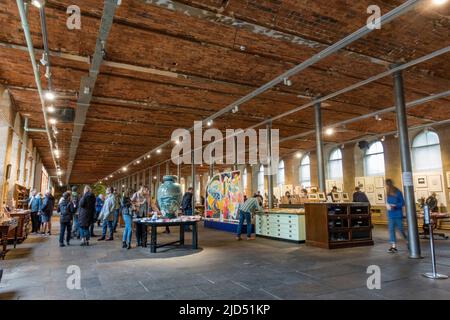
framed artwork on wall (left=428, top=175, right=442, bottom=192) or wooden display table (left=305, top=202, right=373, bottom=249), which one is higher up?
framed artwork on wall (left=428, top=175, right=442, bottom=192)

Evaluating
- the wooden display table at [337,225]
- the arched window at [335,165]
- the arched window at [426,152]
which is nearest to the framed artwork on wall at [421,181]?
the arched window at [426,152]

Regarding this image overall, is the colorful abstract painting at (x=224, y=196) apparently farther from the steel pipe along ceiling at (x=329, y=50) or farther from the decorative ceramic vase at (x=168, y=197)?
the decorative ceramic vase at (x=168, y=197)

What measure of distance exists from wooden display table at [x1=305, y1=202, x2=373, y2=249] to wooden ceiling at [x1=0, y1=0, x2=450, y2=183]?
136 inches

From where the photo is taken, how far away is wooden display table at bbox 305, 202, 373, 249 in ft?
24.1

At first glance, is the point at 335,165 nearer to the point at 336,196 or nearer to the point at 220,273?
the point at 336,196

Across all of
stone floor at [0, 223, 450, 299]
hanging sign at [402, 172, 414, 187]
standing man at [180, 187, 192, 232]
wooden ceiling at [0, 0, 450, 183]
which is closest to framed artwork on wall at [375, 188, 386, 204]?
wooden ceiling at [0, 0, 450, 183]

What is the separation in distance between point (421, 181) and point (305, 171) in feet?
23.3

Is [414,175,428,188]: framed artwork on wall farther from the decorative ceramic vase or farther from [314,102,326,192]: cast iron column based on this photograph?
the decorative ceramic vase

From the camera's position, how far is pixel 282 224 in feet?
28.9

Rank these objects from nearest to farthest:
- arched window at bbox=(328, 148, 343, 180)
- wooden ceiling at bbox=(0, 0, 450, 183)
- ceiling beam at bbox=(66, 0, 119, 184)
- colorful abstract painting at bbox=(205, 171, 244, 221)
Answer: ceiling beam at bbox=(66, 0, 119, 184)
wooden ceiling at bbox=(0, 0, 450, 183)
colorful abstract painting at bbox=(205, 171, 244, 221)
arched window at bbox=(328, 148, 343, 180)

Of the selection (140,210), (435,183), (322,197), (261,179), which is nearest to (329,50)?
(322,197)

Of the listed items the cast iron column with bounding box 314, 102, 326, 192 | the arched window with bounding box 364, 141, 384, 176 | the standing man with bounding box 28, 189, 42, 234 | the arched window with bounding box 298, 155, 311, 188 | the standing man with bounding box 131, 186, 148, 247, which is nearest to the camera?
the standing man with bounding box 131, 186, 148, 247

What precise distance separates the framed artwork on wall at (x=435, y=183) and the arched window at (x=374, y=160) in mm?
2460
